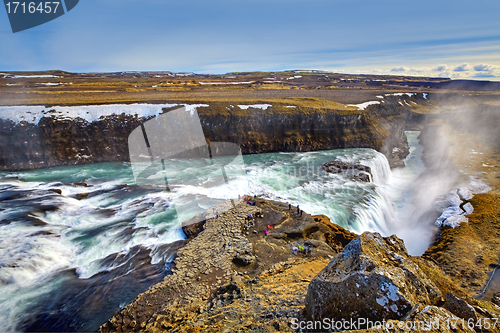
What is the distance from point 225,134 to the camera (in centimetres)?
3731

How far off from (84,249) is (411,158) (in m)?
47.2

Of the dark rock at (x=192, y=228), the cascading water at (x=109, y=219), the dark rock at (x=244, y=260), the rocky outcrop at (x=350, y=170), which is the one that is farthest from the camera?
the rocky outcrop at (x=350, y=170)

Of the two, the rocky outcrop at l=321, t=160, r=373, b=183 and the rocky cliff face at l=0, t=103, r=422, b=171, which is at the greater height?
the rocky cliff face at l=0, t=103, r=422, b=171

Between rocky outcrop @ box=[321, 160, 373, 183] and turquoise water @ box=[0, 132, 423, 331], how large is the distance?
37.8 inches

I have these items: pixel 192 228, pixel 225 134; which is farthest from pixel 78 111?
pixel 192 228

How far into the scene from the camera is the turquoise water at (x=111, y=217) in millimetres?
11656

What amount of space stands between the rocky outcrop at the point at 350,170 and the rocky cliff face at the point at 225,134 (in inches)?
353

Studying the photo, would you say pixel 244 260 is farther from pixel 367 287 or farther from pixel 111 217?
pixel 111 217

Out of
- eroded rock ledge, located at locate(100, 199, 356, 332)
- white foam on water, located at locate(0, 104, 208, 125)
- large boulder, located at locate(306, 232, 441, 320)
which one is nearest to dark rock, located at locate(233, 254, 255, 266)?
eroded rock ledge, located at locate(100, 199, 356, 332)

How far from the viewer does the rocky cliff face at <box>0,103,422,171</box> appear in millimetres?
31359

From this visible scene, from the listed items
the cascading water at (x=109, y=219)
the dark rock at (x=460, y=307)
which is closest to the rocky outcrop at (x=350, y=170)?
the cascading water at (x=109, y=219)

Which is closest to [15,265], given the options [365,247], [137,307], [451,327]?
[137,307]

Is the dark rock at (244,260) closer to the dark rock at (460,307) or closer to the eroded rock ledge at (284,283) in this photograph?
the eroded rock ledge at (284,283)

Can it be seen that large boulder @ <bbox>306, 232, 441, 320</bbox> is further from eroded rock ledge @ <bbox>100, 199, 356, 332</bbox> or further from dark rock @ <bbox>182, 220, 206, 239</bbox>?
dark rock @ <bbox>182, 220, 206, 239</bbox>
